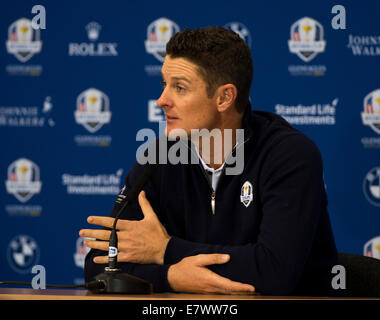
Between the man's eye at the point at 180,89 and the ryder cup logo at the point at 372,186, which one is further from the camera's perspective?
the ryder cup logo at the point at 372,186

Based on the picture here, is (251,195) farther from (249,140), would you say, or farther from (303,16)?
(303,16)

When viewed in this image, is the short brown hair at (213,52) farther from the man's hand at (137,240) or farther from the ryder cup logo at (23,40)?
the ryder cup logo at (23,40)

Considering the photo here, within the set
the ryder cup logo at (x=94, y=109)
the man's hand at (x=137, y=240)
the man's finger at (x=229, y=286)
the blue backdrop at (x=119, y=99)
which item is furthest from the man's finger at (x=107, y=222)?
the ryder cup logo at (x=94, y=109)

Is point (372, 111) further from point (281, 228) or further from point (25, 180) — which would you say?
point (25, 180)

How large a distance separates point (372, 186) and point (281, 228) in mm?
1882

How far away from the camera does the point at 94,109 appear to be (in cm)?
351

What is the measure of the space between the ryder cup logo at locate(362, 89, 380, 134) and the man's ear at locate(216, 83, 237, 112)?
1611mm

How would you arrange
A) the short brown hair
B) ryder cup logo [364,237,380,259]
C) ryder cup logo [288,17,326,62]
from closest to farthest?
the short brown hair < ryder cup logo [364,237,380,259] < ryder cup logo [288,17,326,62]

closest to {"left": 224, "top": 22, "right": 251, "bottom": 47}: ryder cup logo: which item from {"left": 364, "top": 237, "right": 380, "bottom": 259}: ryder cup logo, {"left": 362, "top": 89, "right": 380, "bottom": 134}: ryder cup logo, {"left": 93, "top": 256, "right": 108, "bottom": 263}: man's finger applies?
{"left": 362, "top": 89, "right": 380, "bottom": 134}: ryder cup logo

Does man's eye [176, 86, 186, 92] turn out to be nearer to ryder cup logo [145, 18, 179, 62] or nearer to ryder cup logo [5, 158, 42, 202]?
ryder cup logo [145, 18, 179, 62]

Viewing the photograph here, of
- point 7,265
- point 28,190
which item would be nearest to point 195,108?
point 28,190

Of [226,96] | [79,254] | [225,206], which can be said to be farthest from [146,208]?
[79,254]

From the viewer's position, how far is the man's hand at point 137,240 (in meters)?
1.64

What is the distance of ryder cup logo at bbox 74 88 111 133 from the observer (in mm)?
3516
